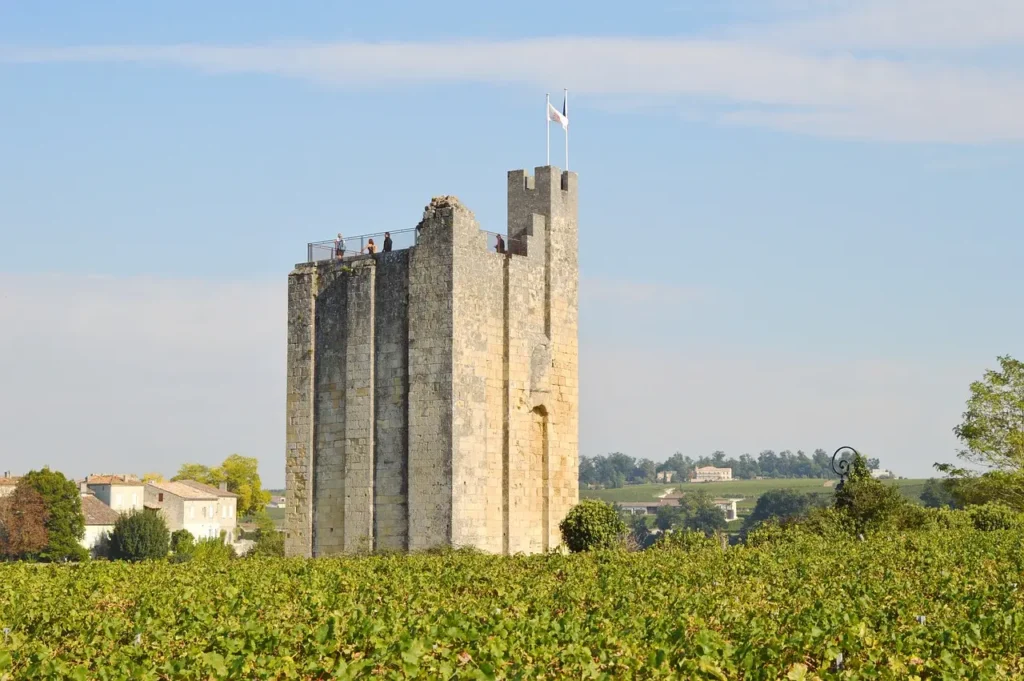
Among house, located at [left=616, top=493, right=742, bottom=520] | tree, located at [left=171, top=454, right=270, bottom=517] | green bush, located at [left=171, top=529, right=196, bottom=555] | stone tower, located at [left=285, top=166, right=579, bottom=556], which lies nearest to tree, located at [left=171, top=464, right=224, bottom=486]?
tree, located at [left=171, top=454, right=270, bottom=517]

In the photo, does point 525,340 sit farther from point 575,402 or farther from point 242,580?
point 242,580

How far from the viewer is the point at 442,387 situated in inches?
1242

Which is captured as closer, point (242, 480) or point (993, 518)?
point (993, 518)

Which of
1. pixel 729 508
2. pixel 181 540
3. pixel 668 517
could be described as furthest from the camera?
pixel 729 508

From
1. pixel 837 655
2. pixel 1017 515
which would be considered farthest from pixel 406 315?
pixel 837 655

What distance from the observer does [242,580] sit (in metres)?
22.2

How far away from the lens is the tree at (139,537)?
3403 inches

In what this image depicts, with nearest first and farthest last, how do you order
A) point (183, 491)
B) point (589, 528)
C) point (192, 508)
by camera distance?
point (589, 528), point (192, 508), point (183, 491)

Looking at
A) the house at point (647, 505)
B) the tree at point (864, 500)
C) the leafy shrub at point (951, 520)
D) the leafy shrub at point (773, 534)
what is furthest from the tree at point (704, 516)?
the leafy shrub at point (773, 534)

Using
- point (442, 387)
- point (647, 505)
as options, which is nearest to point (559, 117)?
point (442, 387)

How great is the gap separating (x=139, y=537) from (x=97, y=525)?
420 cm

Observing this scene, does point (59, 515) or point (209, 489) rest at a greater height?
point (209, 489)

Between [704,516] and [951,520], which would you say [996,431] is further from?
[704,516]

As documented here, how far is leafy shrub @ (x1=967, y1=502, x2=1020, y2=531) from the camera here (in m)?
35.9
